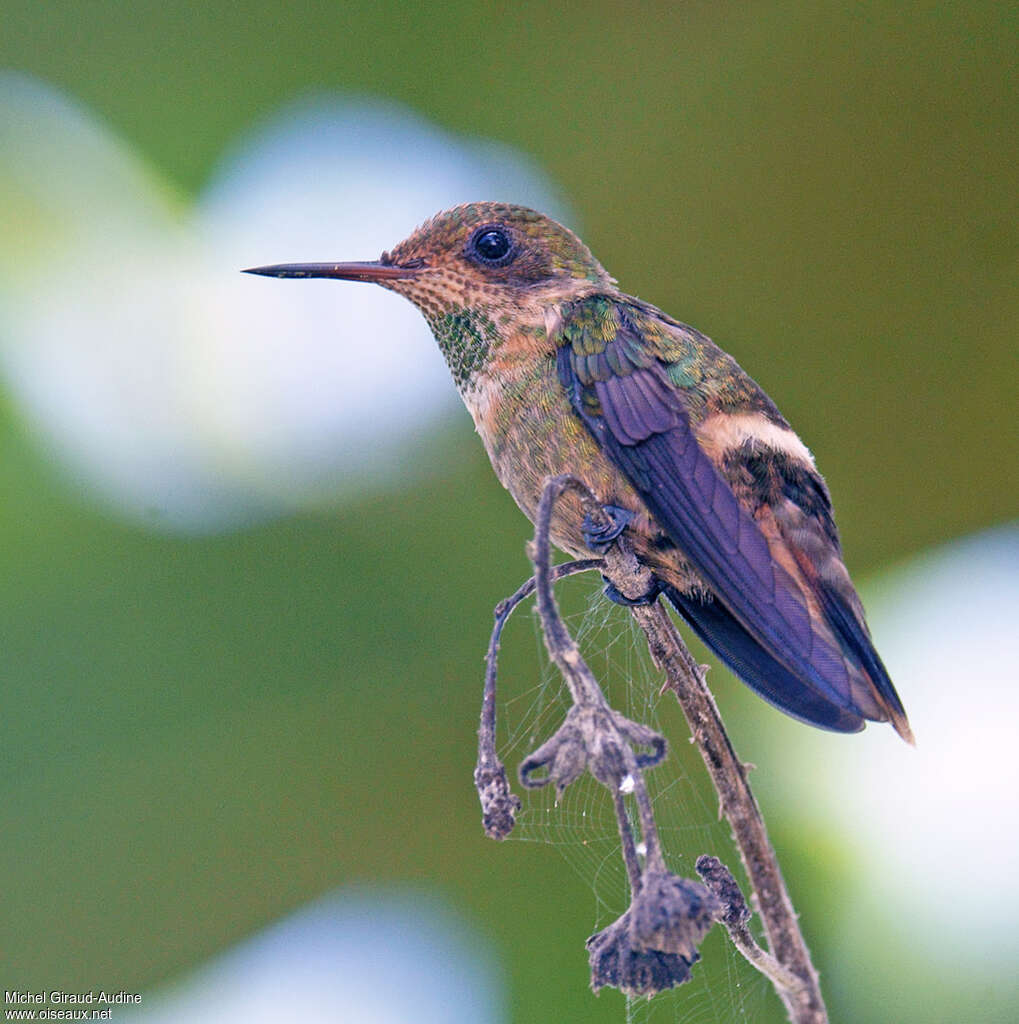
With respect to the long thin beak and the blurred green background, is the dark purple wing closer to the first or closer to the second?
the long thin beak

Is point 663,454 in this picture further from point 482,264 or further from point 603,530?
point 482,264

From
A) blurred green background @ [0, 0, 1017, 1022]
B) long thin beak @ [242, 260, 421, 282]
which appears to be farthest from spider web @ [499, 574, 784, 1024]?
long thin beak @ [242, 260, 421, 282]

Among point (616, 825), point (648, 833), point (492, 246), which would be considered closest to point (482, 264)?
point (492, 246)

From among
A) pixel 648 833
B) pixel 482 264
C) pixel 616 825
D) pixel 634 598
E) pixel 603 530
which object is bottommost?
pixel 648 833

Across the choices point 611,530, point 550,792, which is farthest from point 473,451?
point 611,530

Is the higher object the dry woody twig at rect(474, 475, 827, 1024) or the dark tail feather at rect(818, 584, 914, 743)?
the dark tail feather at rect(818, 584, 914, 743)

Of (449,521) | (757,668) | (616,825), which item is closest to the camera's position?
(757,668)

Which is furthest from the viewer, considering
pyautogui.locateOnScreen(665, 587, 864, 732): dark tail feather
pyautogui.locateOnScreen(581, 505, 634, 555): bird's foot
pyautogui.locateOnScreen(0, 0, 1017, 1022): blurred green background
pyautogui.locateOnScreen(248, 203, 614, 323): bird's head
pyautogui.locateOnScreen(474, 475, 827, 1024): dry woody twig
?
pyautogui.locateOnScreen(0, 0, 1017, 1022): blurred green background
